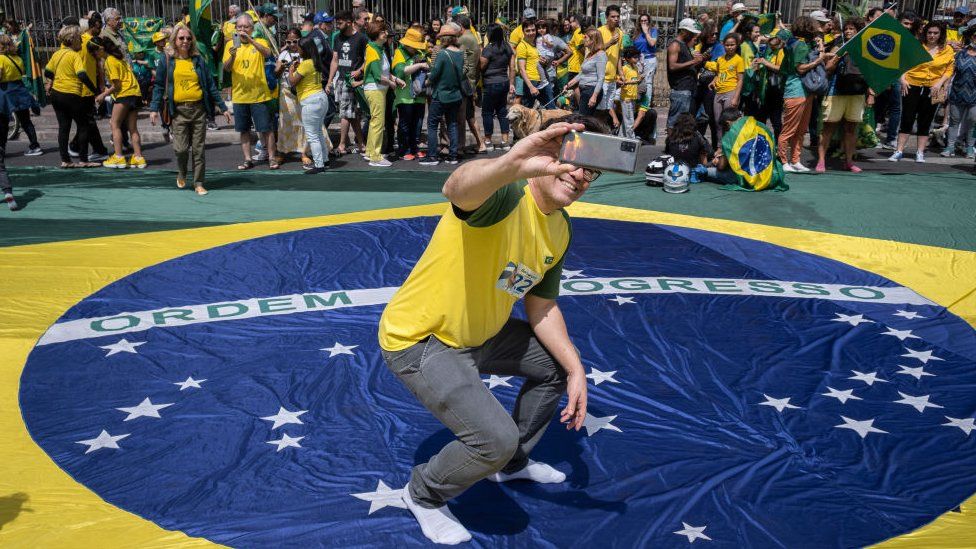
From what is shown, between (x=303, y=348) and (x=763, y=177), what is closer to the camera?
(x=303, y=348)

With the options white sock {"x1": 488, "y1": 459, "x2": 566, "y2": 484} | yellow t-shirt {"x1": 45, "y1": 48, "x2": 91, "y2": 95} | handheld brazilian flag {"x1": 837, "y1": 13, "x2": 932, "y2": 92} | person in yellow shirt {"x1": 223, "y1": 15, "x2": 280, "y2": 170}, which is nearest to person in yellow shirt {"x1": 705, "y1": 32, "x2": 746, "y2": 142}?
handheld brazilian flag {"x1": 837, "y1": 13, "x2": 932, "y2": 92}

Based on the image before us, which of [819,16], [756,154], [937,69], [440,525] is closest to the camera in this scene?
[440,525]

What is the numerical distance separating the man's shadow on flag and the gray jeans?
28 centimetres

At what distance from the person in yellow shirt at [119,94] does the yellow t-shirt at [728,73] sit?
781cm

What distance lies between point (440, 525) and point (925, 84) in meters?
11.7

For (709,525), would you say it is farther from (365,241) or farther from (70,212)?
(70,212)

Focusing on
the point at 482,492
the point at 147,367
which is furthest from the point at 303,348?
the point at 482,492

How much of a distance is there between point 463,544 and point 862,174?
9529mm

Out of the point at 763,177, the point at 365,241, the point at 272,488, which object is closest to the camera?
the point at 272,488

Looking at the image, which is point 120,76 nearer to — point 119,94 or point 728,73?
point 119,94

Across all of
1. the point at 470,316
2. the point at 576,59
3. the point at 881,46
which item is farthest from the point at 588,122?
the point at 576,59

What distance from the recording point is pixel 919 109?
12539 mm

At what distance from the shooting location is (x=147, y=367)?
5.04 meters

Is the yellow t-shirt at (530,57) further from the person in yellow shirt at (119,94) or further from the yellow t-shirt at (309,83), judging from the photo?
the person in yellow shirt at (119,94)
